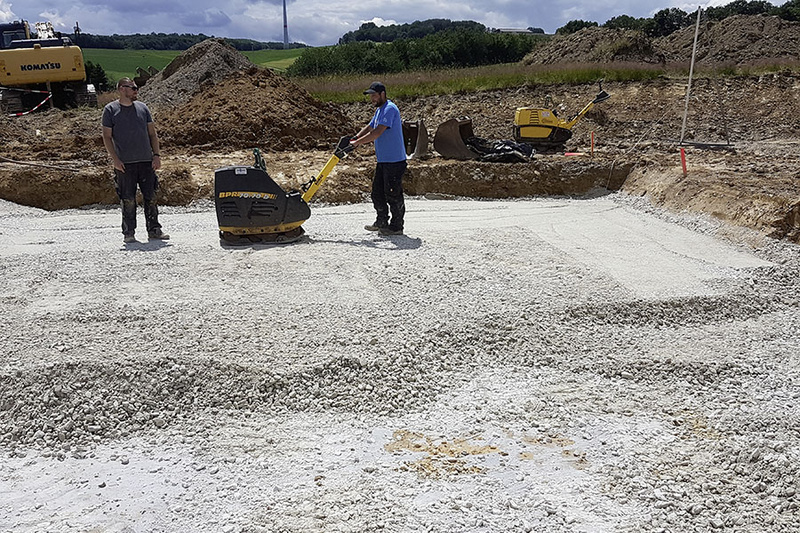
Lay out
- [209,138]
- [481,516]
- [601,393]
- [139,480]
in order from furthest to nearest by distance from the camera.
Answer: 1. [209,138]
2. [601,393]
3. [139,480]
4. [481,516]

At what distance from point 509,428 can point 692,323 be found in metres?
2.35

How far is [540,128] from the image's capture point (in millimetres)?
12461

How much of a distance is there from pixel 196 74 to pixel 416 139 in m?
9.35

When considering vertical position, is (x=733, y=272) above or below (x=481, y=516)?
above

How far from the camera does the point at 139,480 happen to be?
3402 mm

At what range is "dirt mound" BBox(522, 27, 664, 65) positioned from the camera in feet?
89.4

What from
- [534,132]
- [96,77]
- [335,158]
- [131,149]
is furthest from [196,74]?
[96,77]

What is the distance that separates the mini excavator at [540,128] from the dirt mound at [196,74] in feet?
27.9

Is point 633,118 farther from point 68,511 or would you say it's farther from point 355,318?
point 68,511

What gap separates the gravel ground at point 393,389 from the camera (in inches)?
126

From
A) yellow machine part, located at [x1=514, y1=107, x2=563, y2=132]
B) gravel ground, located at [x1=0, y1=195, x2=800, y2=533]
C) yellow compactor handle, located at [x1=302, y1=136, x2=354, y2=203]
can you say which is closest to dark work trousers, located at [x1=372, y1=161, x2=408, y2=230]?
yellow compactor handle, located at [x1=302, y1=136, x2=354, y2=203]

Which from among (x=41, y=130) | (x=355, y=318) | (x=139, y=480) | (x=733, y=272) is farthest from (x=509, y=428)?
(x=41, y=130)

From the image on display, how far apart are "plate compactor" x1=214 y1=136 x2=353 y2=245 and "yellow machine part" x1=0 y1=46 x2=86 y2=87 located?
14.5 m

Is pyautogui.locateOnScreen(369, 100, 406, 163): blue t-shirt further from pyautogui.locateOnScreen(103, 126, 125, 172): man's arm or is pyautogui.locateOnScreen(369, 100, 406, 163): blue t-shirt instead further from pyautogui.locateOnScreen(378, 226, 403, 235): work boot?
pyautogui.locateOnScreen(103, 126, 125, 172): man's arm
